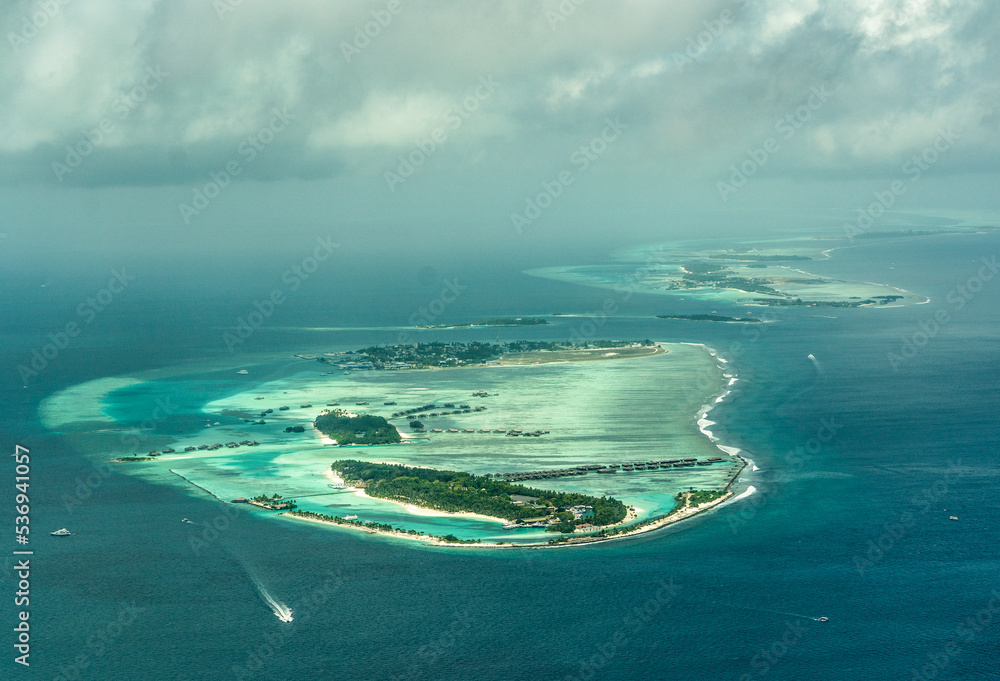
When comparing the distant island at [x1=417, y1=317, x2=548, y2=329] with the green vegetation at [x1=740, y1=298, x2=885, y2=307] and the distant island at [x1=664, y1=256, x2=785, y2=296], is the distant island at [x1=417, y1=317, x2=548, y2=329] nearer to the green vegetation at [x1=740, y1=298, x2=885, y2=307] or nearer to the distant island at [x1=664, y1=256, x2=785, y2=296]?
the green vegetation at [x1=740, y1=298, x2=885, y2=307]

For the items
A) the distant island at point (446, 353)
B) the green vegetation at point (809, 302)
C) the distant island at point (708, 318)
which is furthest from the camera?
the green vegetation at point (809, 302)

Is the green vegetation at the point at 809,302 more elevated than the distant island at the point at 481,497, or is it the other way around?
the green vegetation at the point at 809,302

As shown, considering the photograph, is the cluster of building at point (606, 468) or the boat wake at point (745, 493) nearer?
the boat wake at point (745, 493)

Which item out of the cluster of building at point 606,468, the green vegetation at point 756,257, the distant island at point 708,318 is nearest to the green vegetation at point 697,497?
the cluster of building at point 606,468

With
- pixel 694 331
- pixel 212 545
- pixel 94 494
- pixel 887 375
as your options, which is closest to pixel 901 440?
pixel 887 375

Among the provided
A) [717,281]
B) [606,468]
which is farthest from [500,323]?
[606,468]

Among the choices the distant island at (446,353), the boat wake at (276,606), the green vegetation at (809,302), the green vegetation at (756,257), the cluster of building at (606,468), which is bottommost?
the boat wake at (276,606)

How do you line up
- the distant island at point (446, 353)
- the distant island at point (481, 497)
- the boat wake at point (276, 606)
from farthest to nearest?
the distant island at point (446, 353) → the distant island at point (481, 497) → the boat wake at point (276, 606)

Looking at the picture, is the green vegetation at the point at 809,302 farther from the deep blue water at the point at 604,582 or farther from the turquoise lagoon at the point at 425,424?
the deep blue water at the point at 604,582
